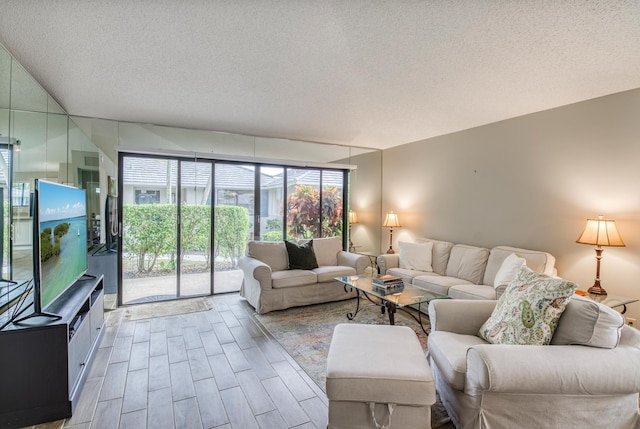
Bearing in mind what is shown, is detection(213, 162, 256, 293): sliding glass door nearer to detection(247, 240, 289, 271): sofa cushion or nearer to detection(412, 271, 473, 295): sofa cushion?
detection(247, 240, 289, 271): sofa cushion

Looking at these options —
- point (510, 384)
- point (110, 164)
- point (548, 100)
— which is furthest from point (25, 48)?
point (548, 100)

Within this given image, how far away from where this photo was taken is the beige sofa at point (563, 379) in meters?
1.54

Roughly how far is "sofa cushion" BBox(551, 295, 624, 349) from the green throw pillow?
303 cm

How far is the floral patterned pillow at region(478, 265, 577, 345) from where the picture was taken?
5.80 feet

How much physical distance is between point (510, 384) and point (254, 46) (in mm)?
2610

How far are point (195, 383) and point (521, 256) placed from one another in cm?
352

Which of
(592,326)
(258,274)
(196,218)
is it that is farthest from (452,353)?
(196,218)

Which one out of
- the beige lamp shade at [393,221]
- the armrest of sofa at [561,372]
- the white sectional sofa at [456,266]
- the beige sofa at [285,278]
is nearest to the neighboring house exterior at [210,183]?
the beige sofa at [285,278]

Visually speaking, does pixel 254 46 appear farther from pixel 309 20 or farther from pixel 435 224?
pixel 435 224

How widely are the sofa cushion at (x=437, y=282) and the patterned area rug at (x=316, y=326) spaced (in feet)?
1.30

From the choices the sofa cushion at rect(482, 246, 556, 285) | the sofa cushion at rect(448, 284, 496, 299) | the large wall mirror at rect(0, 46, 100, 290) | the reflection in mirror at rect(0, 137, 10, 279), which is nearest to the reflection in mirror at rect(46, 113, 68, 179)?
the large wall mirror at rect(0, 46, 100, 290)

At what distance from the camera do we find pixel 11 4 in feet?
5.94

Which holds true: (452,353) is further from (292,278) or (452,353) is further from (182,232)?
(182,232)

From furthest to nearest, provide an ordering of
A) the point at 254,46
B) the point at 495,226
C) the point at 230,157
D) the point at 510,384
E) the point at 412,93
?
the point at 230,157
the point at 495,226
the point at 412,93
the point at 254,46
the point at 510,384
